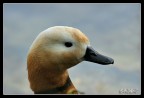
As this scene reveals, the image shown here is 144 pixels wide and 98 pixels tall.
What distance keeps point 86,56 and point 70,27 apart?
0.23 meters

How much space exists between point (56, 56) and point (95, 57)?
0.91 ft

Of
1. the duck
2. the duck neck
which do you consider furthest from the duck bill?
the duck neck

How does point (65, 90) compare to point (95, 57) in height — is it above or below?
below

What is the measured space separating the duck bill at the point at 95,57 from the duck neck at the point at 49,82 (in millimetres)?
202

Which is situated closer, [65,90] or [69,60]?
[69,60]

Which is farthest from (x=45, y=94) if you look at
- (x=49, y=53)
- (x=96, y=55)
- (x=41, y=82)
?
(x=96, y=55)

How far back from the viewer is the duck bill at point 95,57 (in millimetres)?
1956

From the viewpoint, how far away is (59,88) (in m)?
2.04

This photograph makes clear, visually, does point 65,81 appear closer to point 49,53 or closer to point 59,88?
point 59,88

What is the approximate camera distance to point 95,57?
198cm

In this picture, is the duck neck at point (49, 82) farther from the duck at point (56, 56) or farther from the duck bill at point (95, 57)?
the duck bill at point (95, 57)

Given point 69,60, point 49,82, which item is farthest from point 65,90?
point 69,60

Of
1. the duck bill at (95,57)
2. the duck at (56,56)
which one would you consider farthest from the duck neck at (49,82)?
the duck bill at (95,57)

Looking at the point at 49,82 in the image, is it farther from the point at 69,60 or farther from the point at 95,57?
the point at 95,57
